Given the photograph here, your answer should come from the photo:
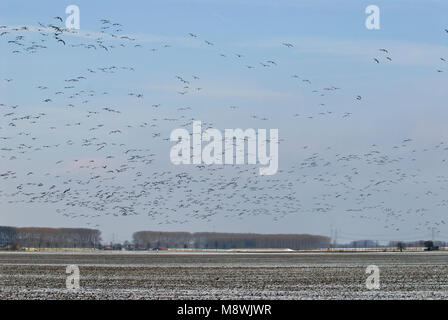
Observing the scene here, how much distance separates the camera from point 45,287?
155 feet

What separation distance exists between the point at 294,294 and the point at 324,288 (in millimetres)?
5470
